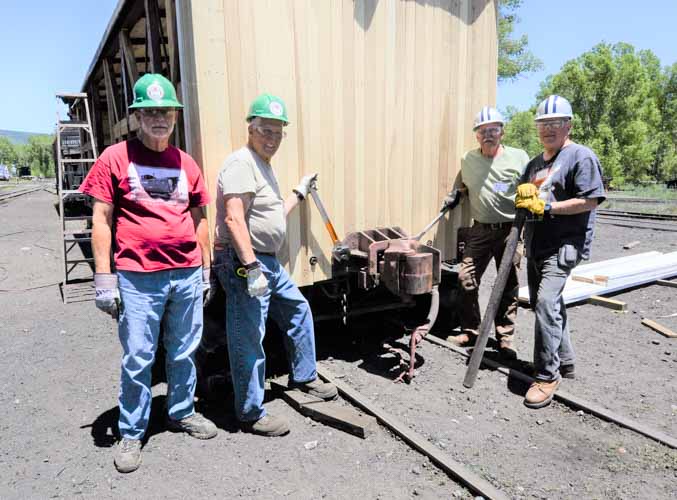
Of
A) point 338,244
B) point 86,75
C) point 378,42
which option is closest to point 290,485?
point 338,244

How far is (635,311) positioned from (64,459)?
6388 mm

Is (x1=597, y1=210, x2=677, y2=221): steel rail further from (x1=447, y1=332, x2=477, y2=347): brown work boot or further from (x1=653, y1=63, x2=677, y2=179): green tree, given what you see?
(x1=653, y1=63, x2=677, y2=179): green tree

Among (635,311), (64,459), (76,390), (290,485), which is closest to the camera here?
(290,485)

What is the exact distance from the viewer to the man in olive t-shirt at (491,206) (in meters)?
4.60

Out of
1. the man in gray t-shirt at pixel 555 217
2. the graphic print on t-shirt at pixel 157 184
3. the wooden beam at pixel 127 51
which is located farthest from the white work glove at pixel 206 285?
the wooden beam at pixel 127 51

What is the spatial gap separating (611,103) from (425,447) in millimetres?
43714

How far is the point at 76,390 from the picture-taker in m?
4.20

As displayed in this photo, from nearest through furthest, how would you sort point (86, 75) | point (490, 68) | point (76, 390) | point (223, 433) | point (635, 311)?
point (223, 433) → point (76, 390) → point (490, 68) → point (635, 311) → point (86, 75)

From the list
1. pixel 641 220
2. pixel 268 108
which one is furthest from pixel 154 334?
pixel 641 220

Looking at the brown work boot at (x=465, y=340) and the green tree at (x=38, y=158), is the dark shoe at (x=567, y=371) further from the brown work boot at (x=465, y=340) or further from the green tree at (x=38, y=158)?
the green tree at (x=38, y=158)

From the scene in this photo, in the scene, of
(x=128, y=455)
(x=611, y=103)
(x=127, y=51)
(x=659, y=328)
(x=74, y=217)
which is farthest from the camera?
(x=611, y=103)

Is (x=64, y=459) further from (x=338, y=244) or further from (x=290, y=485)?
(x=338, y=244)

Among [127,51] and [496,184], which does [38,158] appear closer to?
[127,51]

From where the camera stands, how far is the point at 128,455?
119 inches
